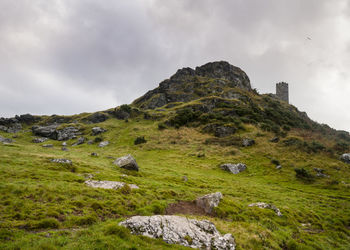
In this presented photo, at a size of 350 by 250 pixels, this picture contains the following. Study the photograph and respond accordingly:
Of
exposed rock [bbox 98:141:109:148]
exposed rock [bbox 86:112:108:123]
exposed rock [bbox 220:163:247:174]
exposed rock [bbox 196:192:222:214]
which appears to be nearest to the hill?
exposed rock [bbox 196:192:222:214]

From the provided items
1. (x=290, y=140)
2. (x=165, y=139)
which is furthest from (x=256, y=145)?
(x=165, y=139)

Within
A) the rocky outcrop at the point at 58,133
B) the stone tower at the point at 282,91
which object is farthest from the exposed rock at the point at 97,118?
the stone tower at the point at 282,91

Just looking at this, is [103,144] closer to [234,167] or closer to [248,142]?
[234,167]

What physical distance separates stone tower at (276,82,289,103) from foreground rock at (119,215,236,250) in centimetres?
20347

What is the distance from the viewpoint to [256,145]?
52594 mm

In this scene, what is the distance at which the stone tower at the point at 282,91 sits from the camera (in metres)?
176

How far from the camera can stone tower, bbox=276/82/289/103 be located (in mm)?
176125

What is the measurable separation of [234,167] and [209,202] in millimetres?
25387

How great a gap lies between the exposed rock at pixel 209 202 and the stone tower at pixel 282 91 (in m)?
197

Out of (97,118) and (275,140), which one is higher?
(97,118)

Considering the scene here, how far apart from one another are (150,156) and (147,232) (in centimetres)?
3964

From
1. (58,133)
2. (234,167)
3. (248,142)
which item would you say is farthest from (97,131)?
(248,142)

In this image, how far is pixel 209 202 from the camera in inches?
651

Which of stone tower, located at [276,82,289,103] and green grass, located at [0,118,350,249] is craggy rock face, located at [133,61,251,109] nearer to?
stone tower, located at [276,82,289,103]
